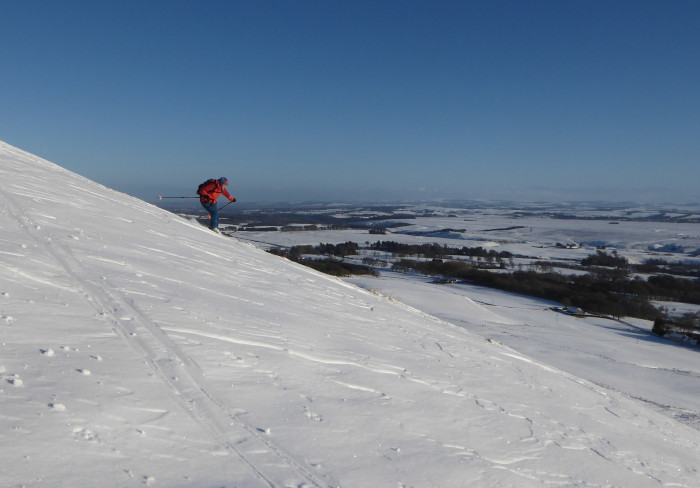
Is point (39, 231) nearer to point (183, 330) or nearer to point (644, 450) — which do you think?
point (183, 330)

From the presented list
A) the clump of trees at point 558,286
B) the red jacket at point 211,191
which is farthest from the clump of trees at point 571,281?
the red jacket at point 211,191

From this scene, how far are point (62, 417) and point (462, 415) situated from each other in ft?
10.5

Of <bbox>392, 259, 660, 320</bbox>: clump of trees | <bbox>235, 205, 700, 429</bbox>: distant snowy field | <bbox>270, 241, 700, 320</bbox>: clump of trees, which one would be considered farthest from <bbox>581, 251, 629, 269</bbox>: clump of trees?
<bbox>235, 205, 700, 429</bbox>: distant snowy field

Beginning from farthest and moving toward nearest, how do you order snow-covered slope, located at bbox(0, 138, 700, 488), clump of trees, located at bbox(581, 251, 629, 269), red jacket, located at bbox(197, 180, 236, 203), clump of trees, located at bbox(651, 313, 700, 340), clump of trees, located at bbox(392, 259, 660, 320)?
clump of trees, located at bbox(581, 251, 629, 269), clump of trees, located at bbox(392, 259, 660, 320), clump of trees, located at bbox(651, 313, 700, 340), red jacket, located at bbox(197, 180, 236, 203), snow-covered slope, located at bbox(0, 138, 700, 488)

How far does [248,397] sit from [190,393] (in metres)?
0.44

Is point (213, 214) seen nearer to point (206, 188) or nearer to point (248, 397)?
point (206, 188)

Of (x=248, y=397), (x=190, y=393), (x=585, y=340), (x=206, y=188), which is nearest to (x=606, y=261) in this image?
(x=585, y=340)

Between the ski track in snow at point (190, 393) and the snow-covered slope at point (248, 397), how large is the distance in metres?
0.01

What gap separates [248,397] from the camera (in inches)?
139

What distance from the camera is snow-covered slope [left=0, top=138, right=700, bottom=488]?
2688 millimetres

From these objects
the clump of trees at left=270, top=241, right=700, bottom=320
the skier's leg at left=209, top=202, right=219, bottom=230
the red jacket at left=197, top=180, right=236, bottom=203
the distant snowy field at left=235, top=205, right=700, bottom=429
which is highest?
the red jacket at left=197, top=180, right=236, bottom=203

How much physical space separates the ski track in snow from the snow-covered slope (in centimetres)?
1

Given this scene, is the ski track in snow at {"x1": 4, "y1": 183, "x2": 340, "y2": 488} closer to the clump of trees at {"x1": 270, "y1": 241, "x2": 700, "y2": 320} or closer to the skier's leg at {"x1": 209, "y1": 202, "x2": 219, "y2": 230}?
the skier's leg at {"x1": 209, "y1": 202, "x2": 219, "y2": 230}

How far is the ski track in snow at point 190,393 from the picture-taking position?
2.78 m
